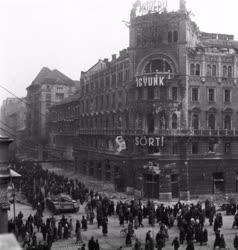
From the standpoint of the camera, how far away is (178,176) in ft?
165

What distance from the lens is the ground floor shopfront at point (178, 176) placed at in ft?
163

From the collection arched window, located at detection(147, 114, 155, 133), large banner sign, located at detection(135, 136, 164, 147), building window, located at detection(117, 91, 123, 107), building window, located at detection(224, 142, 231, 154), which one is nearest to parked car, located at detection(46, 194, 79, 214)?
large banner sign, located at detection(135, 136, 164, 147)

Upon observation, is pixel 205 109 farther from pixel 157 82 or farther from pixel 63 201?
pixel 63 201

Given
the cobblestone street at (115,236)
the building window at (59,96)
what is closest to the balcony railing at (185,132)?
the cobblestone street at (115,236)

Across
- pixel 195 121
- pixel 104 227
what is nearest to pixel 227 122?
pixel 195 121

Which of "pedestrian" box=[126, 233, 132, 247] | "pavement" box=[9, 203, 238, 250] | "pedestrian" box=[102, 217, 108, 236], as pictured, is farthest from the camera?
"pedestrian" box=[102, 217, 108, 236]

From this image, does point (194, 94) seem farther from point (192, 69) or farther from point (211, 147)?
point (211, 147)

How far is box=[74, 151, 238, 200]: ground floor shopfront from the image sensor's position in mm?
49531

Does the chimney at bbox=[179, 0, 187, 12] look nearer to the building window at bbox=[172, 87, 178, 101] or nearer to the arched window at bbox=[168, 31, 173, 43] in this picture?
the arched window at bbox=[168, 31, 173, 43]

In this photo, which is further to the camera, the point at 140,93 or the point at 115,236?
the point at 140,93

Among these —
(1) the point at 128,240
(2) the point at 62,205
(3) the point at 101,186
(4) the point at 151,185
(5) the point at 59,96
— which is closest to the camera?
(1) the point at 128,240

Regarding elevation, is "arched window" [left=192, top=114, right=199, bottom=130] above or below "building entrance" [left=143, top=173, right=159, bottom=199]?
above

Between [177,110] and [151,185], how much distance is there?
921 cm

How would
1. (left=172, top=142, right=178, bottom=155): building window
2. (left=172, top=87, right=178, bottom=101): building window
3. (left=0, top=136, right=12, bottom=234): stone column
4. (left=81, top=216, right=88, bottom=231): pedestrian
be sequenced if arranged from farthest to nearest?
(left=172, top=87, right=178, bottom=101): building window → (left=172, top=142, right=178, bottom=155): building window → (left=81, top=216, right=88, bottom=231): pedestrian → (left=0, top=136, right=12, bottom=234): stone column
